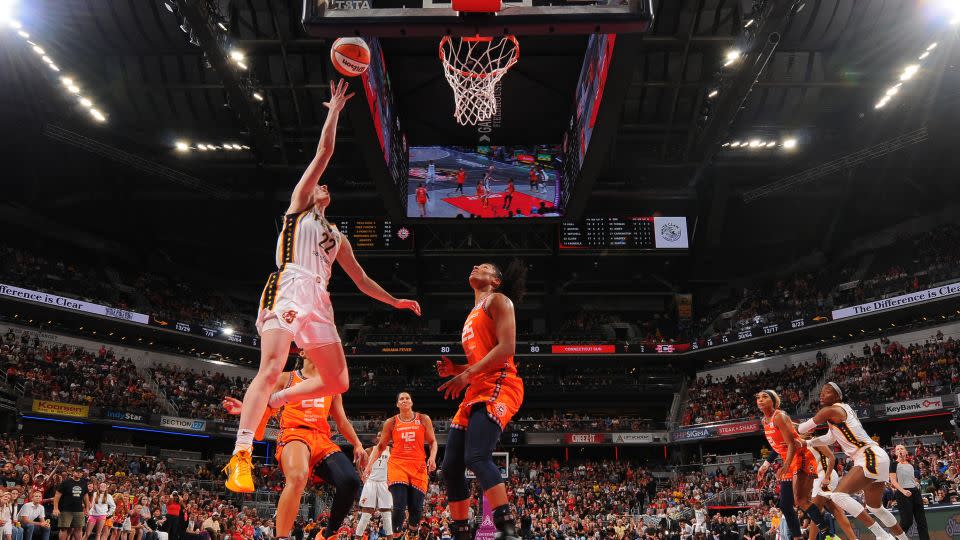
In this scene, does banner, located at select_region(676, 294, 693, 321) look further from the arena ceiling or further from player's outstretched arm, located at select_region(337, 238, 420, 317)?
player's outstretched arm, located at select_region(337, 238, 420, 317)

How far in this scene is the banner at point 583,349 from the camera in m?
35.9

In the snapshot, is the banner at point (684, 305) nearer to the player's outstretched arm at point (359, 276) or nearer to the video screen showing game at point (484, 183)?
the video screen showing game at point (484, 183)

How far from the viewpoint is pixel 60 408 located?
26.4 meters

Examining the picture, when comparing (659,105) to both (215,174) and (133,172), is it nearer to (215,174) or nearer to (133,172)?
(215,174)

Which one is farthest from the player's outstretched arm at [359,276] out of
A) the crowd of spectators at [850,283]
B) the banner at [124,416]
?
the crowd of spectators at [850,283]

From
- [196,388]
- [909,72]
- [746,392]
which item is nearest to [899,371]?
[746,392]

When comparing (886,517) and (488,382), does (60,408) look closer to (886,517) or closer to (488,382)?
(488,382)

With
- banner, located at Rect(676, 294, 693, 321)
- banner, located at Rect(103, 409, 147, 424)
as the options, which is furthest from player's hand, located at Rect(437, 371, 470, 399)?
banner, located at Rect(676, 294, 693, 321)

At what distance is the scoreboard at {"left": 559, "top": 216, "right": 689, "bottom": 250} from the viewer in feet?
104

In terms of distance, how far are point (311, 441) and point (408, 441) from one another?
2589 mm

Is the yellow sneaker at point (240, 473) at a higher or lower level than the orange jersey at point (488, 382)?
lower

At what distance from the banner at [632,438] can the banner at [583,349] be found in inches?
174

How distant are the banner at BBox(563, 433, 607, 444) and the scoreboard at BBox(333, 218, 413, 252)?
12637mm

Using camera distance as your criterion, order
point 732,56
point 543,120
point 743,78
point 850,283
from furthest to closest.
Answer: point 850,283, point 543,120, point 743,78, point 732,56
